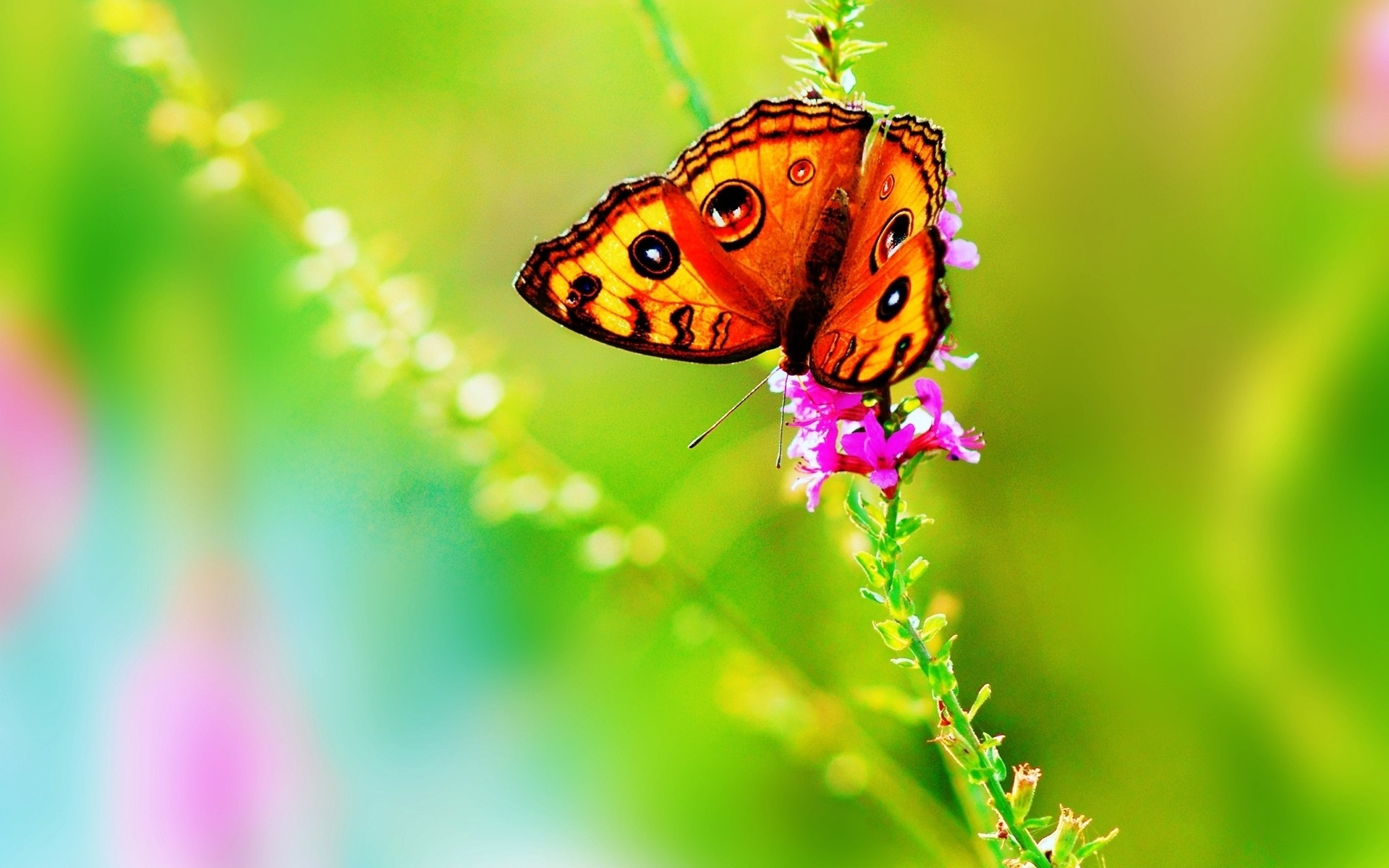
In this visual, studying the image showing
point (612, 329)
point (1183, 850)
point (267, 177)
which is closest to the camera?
point (612, 329)

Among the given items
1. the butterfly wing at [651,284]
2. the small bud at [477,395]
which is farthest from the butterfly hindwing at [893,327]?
the small bud at [477,395]

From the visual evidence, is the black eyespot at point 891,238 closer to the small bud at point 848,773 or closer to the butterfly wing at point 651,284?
the butterfly wing at point 651,284

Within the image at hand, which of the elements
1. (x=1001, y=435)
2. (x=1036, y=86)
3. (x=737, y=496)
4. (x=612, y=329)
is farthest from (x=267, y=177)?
(x=1036, y=86)

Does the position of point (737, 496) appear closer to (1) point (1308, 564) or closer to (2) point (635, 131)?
(2) point (635, 131)

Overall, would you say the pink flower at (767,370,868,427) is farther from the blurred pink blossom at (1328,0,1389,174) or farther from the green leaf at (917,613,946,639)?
the blurred pink blossom at (1328,0,1389,174)

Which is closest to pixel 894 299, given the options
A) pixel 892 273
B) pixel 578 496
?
pixel 892 273

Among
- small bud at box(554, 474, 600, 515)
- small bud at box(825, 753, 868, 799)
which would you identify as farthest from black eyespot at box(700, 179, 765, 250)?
small bud at box(825, 753, 868, 799)
